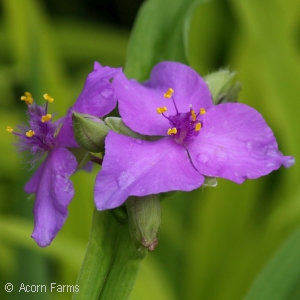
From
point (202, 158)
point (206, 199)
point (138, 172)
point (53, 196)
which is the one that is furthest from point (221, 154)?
point (206, 199)

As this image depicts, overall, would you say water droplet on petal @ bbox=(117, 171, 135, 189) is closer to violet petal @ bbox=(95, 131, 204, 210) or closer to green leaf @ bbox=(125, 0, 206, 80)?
violet petal @ bbox=(95, 131, 204, 210)

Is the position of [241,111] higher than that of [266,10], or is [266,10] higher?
[266,10]

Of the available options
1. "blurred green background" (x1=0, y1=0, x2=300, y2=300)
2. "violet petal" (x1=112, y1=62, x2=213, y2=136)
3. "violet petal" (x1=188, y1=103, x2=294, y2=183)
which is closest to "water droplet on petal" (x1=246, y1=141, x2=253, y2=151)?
"violet petal" (x1=188, y1=103, x2=294, y2=183)

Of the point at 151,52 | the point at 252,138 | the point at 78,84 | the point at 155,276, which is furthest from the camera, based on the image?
the point at 78,84

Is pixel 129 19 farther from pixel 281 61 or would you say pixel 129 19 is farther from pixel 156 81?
pixel 156 81

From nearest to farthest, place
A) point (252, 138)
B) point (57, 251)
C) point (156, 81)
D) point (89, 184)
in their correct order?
point (252, 138) < point (156, 81) < point (57, 251) < point (89, 184)

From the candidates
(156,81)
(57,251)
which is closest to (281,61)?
(156,81)

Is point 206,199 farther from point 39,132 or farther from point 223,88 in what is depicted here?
point 39,132
